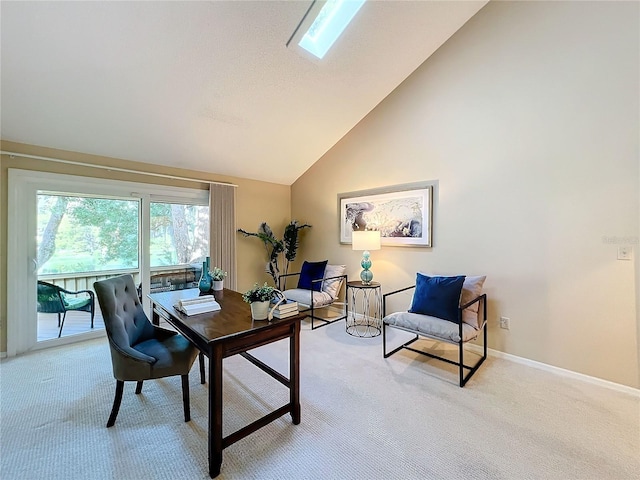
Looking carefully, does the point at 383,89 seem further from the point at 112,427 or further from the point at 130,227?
the point at 112,427

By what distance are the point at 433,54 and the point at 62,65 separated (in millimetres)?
3673

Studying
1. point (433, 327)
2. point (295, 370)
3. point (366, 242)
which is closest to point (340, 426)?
point (295, 370)

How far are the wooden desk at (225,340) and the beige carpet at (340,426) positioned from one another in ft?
0.41

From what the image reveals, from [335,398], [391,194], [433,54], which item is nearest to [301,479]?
[335,398]

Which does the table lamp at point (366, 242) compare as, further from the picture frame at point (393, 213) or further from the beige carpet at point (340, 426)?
the beige carpet at point (340, 426)

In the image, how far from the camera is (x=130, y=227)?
359 centimetres

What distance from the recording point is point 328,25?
273 centimetres

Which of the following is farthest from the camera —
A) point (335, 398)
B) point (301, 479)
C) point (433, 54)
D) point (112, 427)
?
point (433, 54)

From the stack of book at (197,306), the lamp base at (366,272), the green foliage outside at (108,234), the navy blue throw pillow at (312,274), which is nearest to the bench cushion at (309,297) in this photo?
the navy blue throw pillow at (312,274)

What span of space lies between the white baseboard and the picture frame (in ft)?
4.29

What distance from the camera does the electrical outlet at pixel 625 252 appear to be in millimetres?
2182

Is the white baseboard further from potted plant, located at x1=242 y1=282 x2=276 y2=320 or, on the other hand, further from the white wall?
potted plant, located at x1=242 y1=282 x2=276 y2=320

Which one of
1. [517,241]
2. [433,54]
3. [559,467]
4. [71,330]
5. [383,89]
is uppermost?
[433,54]

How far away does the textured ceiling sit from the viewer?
82.8 inches
